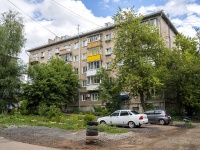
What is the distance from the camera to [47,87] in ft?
124

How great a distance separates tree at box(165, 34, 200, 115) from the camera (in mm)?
31641

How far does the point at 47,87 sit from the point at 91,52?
42.4 ft

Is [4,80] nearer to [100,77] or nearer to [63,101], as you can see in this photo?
[63,101]

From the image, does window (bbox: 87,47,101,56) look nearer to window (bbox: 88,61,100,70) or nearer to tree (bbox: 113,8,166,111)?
window (bbox: 88,61,100,70)

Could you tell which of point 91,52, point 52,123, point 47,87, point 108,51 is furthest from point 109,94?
point 52,123

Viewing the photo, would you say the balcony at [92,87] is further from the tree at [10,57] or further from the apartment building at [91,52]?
the tree at [10,57]

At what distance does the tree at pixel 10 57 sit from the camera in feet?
103

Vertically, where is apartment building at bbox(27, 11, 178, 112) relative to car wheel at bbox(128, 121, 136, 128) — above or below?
above

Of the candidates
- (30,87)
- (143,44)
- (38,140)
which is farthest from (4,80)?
(38,140)

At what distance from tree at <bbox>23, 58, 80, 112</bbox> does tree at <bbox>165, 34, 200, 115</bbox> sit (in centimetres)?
1705

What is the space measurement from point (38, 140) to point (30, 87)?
25.7 meters

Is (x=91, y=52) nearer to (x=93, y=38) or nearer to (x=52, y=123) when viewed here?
(x=93, y=38)

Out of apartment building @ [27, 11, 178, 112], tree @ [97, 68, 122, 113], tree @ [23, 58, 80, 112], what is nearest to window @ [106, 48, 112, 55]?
apartment building @ [27, 11, 178, 112]

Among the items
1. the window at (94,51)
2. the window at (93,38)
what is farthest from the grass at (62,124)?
the window at (93,38)
